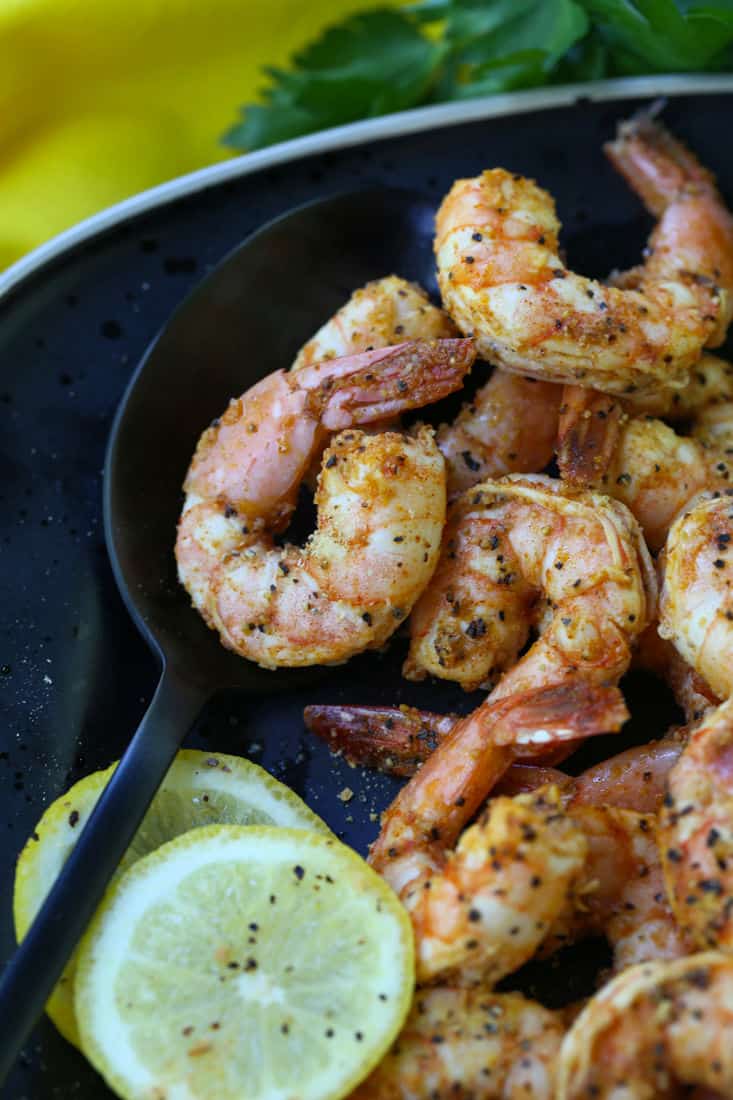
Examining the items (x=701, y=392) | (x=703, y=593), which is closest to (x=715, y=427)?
(x=701, y=392)

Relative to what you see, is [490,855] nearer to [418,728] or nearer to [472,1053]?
[472,1053]

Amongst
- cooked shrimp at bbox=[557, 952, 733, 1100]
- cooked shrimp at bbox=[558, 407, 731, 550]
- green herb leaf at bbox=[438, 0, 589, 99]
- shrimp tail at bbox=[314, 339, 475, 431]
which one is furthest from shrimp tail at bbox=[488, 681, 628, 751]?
green herb leaf at bbox=[438, 0, 589, 99]

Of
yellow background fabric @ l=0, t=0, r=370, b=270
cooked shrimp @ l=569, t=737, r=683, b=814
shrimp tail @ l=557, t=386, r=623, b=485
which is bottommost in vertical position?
cooked shrimp @ l=569, t=737, r=683, b=814

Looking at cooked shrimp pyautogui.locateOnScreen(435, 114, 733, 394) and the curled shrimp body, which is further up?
cooked shrimp pyautogui.locateOnScreen(435, 114, 733, 394)

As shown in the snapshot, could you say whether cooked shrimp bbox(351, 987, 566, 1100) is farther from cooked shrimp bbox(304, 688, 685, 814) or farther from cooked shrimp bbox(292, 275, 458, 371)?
cooked shrimp bbox(292, 275, 458, 371)

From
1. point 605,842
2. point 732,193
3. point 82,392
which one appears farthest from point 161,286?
point 605,842

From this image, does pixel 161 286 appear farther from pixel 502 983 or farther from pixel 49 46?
pixel 502 983
